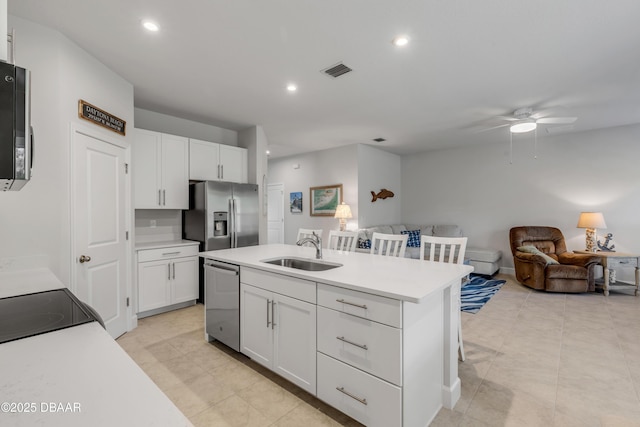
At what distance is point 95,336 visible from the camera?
3.10ft

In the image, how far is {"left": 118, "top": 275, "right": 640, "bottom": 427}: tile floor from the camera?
187 centimetres

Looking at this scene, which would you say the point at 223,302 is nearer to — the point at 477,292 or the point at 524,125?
the point at 477,292

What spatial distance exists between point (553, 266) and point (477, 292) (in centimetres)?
120

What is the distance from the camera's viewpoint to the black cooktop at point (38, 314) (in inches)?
38.6

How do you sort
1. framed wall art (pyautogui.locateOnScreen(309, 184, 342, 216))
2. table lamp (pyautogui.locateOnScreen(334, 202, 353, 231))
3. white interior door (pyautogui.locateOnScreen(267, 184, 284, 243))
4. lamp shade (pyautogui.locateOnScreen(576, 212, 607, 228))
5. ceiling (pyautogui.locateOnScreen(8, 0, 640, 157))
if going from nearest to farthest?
ceiling (pyautogui.locateOnScreen(8, 0, 640, 157)) → lamp shade (pyautogui.locateOnScreen(576, 212, 607, 228)) → table lamp (pyautogui.locateOnScreen(334, 202, 353, 231)) → framed wall art (pyautogui.locateOnScreen(309, 184, 342, 216)) → white interior door (pyautogui.locateOnScreen(267, 184, 284, 243))

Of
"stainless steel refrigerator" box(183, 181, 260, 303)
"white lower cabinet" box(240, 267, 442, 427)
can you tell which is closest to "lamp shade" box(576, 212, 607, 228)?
"white lower cabinet" box(240, 267, 442, 427)

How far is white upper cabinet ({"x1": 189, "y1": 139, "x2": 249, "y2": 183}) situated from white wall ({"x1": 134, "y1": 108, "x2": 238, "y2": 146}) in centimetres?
39

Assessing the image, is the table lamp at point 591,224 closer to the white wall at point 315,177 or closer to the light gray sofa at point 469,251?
the light gray sofa at point 469,251

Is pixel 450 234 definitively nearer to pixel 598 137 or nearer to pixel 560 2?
pixel 598 137

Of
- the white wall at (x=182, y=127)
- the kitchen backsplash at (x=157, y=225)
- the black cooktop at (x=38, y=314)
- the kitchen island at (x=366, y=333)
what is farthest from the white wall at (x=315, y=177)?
the black cooktop at (x=38, y=314)

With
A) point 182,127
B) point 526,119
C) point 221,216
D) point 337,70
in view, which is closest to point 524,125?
→ point 526,119

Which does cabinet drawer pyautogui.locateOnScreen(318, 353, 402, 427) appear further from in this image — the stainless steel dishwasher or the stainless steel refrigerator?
the stainless steel refrigerator

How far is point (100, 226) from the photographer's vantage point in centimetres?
275

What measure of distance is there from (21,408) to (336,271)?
1.59m
